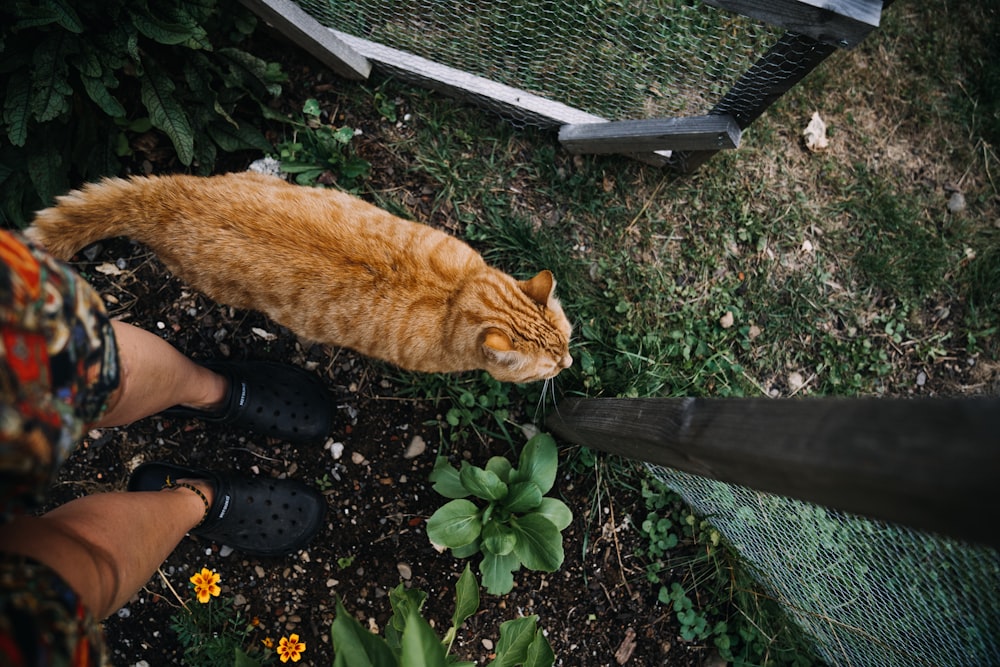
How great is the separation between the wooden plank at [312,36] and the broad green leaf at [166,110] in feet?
1.84

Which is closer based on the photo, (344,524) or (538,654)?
(538,654)

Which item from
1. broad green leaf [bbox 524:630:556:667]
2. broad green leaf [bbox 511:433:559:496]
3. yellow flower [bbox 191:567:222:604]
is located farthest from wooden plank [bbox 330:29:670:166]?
yellow flower [bbox 191:567:222:604]

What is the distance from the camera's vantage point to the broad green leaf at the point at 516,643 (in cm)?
189

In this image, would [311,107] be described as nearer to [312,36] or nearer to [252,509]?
[312,36]

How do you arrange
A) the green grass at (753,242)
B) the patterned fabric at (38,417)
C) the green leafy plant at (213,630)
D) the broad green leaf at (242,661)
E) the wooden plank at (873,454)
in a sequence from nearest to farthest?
the wooden plank at (873,454) < the patterned fabric at (38,417) < the broad green leaf at (242,661) < the green leafy plant at (213,630) < the green grass at (753,242)

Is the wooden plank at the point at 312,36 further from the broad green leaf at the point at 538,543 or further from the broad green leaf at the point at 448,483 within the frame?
the broad green leaf at the point at 538,543

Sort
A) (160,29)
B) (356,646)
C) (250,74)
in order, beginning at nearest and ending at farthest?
(356,646) → (160,29) → (250,74)

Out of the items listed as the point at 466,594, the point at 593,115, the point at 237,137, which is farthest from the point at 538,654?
the point at 237,137

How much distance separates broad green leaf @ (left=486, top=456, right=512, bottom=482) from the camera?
2.46 meters

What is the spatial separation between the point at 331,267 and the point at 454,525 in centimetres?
114

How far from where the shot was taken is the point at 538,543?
7.36 ft

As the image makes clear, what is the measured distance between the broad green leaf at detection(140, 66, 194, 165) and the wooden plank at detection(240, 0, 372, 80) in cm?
56

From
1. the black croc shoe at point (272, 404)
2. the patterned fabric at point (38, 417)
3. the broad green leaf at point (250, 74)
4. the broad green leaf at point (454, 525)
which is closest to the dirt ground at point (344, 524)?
the black croc shoe at point (272, 404)

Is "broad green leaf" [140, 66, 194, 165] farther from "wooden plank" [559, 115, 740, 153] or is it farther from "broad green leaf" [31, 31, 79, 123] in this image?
"wooden plank" [559, 115, 740, 153]
